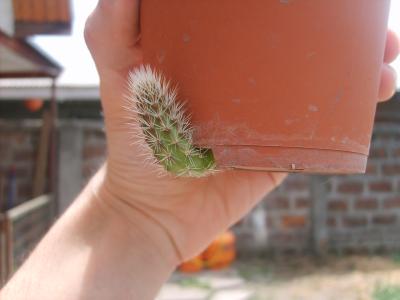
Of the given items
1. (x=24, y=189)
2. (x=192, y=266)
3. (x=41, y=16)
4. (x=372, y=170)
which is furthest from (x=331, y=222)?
(x=41, y=16)

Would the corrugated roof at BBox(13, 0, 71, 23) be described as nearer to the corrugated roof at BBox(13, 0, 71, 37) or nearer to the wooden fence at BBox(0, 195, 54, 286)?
the corrugated roof at BBox(13, 0, 71, 37)

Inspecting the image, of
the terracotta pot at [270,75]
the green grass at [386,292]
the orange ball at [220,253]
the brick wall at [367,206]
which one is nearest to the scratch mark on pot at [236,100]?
the terracotta pot at [270,75]

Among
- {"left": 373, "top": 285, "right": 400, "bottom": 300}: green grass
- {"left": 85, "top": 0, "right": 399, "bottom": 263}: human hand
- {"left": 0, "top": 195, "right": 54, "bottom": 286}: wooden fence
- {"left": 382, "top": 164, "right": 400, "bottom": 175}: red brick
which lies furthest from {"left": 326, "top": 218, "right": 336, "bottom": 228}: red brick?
{"left": 85, "top": 0, "right": 399, "bottom": 263}: human hand

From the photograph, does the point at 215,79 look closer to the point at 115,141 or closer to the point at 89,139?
the point at 115,141

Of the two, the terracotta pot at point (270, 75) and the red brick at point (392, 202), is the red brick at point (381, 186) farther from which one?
the terracotta pot at point (270, 75)

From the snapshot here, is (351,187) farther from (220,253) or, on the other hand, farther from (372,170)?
(220,253)
